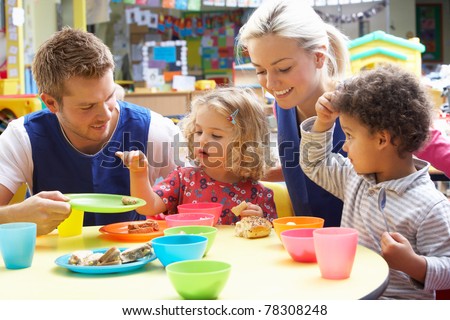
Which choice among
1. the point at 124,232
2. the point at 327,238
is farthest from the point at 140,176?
the point at 327,238

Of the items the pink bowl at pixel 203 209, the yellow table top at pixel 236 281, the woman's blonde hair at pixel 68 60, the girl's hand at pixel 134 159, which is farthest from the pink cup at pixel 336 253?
the woman's blonde hair at pixel 68 60

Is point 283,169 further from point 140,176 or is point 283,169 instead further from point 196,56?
point 196,56

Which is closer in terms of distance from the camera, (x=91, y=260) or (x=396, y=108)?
(x=91, y=260)

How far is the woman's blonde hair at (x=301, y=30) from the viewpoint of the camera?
6.15ft

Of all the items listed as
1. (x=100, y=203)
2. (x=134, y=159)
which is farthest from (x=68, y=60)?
(x=100, y=203)

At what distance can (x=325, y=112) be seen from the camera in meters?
1.69

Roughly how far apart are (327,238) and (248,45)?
99 cm

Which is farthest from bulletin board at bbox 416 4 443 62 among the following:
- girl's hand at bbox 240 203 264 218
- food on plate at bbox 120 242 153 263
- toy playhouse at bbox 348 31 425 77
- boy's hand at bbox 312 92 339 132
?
food on plate at bbox 120 242 153 263

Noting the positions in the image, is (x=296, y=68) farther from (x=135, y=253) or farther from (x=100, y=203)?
(x=135, y=253)

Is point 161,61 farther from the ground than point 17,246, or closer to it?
farther from the ground

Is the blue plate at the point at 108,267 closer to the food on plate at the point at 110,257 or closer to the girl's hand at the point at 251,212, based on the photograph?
the food on plate at the point at 110,257

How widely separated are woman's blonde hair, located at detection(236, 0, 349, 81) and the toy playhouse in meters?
1.94

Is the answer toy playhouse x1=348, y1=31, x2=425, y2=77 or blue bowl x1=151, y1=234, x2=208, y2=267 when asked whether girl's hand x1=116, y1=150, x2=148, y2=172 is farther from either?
toy playhouse x1=348, y1=31, x2=425, y2=77

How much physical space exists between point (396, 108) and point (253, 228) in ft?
1.48
